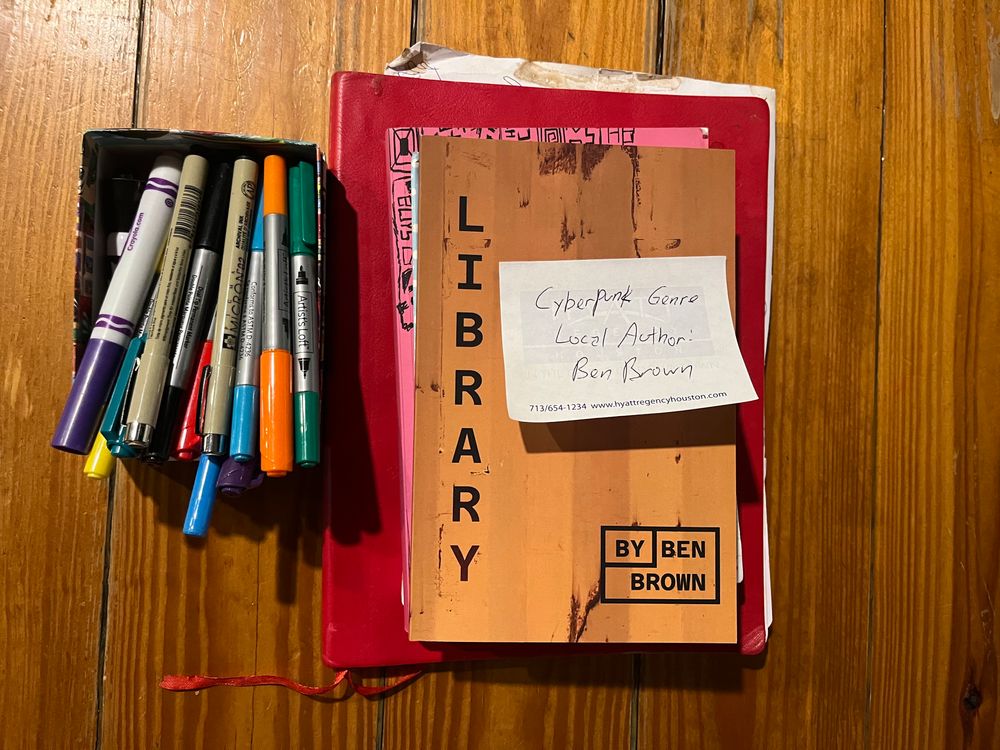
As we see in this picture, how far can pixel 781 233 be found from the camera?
0.52 metres

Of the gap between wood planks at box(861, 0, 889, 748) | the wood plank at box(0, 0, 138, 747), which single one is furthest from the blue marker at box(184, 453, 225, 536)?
the gap between wood planks at box(861, 0, 889, 748)

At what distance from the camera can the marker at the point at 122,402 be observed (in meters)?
0.40

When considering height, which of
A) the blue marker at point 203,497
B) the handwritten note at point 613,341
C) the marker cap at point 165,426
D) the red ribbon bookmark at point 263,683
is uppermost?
the handwritten note at point 613,341

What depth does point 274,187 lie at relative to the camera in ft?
1.43

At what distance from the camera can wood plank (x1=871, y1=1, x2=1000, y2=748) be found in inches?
20.3

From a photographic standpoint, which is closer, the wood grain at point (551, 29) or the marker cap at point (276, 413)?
the marker cap at point (276, 413)

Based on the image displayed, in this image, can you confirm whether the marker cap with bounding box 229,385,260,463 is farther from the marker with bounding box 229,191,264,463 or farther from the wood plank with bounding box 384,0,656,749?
the wood plank with bounding box 384,0,656,749

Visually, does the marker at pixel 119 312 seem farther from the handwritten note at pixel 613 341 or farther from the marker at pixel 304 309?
the handwritten note at pixel 613 341

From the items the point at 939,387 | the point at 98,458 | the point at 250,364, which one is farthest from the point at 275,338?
the point at 939,387

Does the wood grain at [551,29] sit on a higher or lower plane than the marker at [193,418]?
higher

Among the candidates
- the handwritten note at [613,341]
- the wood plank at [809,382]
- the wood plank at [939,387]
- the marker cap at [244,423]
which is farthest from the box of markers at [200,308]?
the wood plank at [939,387]

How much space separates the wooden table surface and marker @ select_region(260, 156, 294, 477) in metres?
0.08

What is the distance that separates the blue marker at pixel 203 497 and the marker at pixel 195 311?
11 mm

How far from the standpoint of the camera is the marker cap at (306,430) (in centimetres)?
41
